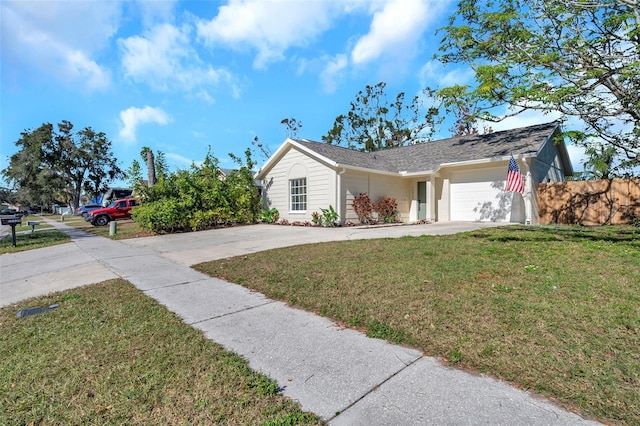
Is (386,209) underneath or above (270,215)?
above

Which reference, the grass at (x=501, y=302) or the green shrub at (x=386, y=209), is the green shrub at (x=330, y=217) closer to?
the green shrub at (x=386, y=209)

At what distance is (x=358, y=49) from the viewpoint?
48.7ft

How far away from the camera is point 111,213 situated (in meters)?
20.7

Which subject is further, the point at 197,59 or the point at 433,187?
the point at 433,187

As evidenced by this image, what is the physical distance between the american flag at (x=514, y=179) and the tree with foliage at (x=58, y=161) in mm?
55657

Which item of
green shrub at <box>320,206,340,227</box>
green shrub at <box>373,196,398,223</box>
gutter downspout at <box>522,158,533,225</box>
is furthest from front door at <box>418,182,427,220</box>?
green shrub at <box>320,206,340,227</box>

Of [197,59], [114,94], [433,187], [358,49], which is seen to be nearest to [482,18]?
[358,49]

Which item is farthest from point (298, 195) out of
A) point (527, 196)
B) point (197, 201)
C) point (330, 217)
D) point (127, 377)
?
point (127, 377)

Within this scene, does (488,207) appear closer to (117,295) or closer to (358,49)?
(358,49)

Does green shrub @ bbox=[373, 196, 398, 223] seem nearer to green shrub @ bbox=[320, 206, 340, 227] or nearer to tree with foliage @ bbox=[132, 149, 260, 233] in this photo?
green shrub @ bbox=[320, 206, 340, 227]

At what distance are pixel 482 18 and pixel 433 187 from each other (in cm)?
709

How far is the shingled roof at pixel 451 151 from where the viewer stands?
43.6 feet

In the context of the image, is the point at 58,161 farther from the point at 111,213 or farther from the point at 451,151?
the point at 451,151

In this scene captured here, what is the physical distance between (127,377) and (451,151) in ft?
53.2
